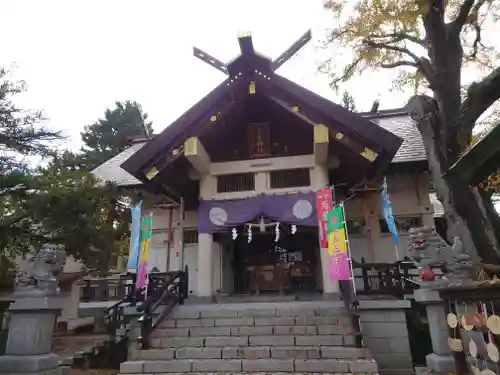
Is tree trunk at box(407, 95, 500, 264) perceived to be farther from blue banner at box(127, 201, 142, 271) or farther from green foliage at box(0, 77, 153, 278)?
blue banner at box(127, 201, 142, 271)

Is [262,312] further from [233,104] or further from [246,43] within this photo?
[246,43]

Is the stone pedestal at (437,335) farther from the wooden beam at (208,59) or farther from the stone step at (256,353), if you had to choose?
the wooden beam at (208,59)

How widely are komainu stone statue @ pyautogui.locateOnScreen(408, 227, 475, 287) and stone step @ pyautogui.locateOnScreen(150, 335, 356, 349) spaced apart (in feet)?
6.65

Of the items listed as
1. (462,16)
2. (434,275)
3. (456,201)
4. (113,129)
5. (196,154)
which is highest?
(113,129)

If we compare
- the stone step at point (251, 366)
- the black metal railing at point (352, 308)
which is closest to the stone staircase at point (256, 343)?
the stone step at point (251, 366)

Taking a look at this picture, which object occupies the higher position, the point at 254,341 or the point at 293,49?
the point at 293,49

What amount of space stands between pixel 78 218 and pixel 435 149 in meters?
8.23

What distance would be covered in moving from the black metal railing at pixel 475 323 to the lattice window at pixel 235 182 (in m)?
7.12

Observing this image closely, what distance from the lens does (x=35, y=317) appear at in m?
6.84

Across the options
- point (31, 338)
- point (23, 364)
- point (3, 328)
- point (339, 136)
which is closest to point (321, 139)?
point (339, 136)

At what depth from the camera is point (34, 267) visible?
7105 millimetres

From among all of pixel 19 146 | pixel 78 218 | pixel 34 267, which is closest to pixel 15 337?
pixel 34 267

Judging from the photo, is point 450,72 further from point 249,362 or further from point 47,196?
point 47,196

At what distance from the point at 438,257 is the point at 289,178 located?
543 cm
